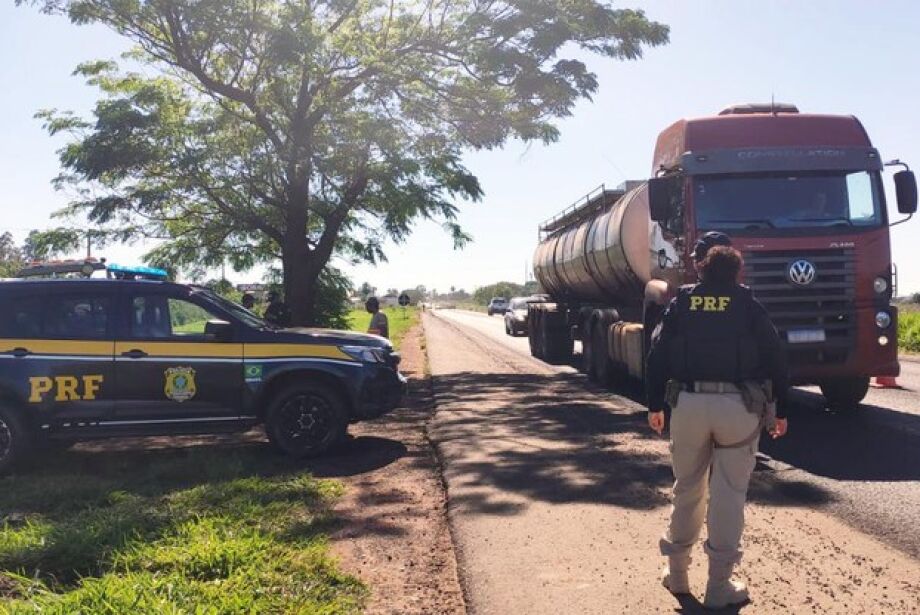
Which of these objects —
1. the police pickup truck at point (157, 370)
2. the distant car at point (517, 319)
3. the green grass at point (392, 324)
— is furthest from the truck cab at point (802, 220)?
the distant car at point (517, 319)

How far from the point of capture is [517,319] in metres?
35.4

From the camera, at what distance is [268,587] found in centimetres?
438

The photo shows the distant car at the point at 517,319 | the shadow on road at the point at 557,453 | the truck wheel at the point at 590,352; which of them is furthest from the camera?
the distant car at the point at 517,319

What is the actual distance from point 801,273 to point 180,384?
260 inches

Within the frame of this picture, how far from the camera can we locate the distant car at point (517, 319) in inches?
1369

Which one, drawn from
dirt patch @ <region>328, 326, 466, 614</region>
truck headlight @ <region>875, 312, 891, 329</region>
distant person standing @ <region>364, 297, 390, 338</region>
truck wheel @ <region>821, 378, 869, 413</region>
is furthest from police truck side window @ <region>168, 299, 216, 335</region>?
truck wheel @ <region>821, 378, 869, 413</region>

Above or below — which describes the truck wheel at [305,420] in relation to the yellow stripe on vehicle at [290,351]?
Result: below

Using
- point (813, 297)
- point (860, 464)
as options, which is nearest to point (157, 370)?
point (860, 464)

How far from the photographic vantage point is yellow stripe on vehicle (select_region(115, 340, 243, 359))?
811 cm

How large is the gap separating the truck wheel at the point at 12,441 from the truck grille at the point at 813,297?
7.45m

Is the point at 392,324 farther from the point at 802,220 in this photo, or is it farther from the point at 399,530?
the point at 399,530

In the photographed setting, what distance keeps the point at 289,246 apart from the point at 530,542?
49.3 ft

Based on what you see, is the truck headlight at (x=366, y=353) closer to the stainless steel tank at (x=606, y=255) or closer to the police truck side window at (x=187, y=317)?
the police truck side window at (x=187, y=317)

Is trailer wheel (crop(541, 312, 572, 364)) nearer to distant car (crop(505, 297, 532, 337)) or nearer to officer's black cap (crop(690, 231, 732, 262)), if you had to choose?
distant car (crop(505, 297, 532, 337))
